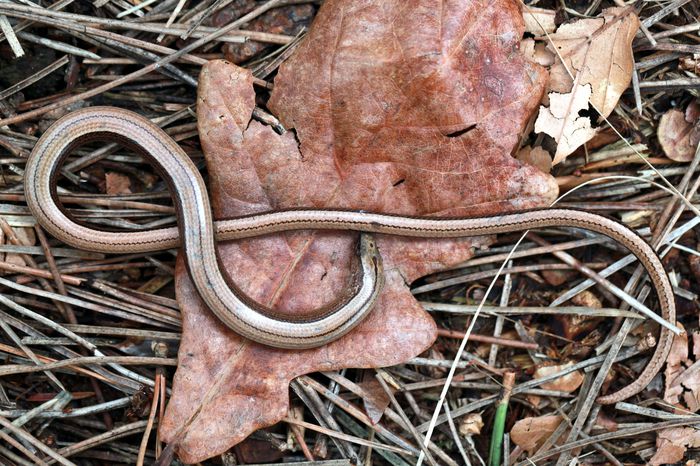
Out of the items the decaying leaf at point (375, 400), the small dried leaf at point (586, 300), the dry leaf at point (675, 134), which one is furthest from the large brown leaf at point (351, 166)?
the dry leaf at point (675, 134)

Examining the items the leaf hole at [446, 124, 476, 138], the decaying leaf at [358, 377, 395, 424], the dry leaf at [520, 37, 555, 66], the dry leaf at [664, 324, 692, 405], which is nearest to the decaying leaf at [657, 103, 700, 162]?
the dry leaf at [520, 37, 555, 66]

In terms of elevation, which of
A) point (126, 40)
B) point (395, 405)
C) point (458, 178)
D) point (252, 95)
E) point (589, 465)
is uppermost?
Result: point (126, 40)

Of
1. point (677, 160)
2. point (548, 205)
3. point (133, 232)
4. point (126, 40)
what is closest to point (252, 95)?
point (126, 40)

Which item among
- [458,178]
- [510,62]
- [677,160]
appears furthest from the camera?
[677,160]

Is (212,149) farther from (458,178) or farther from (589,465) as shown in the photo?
(589,465)

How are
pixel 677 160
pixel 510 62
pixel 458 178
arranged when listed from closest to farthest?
pixel 510 62 < pixel 458 178 < pixel 677 160

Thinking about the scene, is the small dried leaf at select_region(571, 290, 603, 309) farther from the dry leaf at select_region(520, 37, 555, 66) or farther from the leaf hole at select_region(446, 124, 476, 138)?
the dry leaf at select_region(520, 37, 555, 66)

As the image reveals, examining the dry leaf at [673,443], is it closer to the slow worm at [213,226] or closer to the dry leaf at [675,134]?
the slow worm at [213,226]
